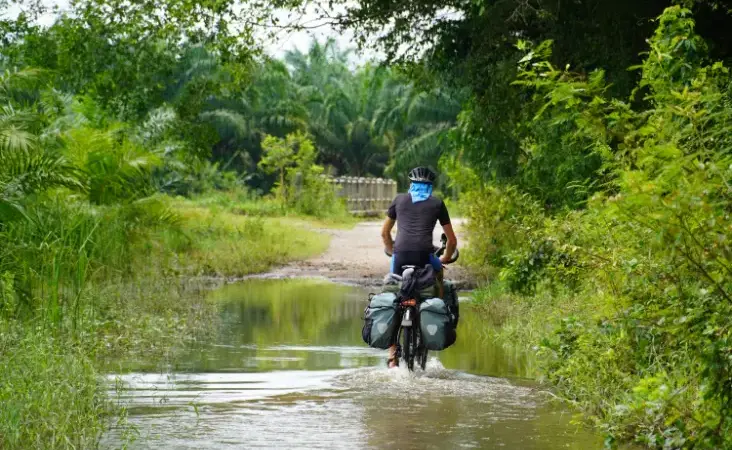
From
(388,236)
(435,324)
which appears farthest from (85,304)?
(435,324)

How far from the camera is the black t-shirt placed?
1162cm

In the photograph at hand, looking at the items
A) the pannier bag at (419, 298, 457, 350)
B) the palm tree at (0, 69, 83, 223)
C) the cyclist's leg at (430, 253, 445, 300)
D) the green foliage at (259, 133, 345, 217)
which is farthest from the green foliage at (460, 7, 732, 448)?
the green foliage at (259, 133, 345, 217)

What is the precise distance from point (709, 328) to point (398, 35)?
51.3ft

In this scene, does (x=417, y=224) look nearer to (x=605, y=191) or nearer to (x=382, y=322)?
(x=382, y=322)

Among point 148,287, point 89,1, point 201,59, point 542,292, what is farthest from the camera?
point 201,59

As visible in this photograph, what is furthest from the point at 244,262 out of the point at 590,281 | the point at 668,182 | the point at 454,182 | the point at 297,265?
the point at 668,182

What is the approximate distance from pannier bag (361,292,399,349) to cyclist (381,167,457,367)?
0.91 feet

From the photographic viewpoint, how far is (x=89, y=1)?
21422 mm

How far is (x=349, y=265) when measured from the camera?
93.1 feet

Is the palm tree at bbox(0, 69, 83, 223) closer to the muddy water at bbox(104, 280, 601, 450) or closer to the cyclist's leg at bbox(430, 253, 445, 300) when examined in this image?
the muddy water at bbox(104, 280, 601, 450)

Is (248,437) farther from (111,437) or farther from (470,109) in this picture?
(470,109)

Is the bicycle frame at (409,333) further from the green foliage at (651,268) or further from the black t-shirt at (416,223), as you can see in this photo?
the green foliage at (651,268)

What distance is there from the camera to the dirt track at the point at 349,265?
83.7 ft

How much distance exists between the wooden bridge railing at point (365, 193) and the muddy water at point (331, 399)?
35737mm
